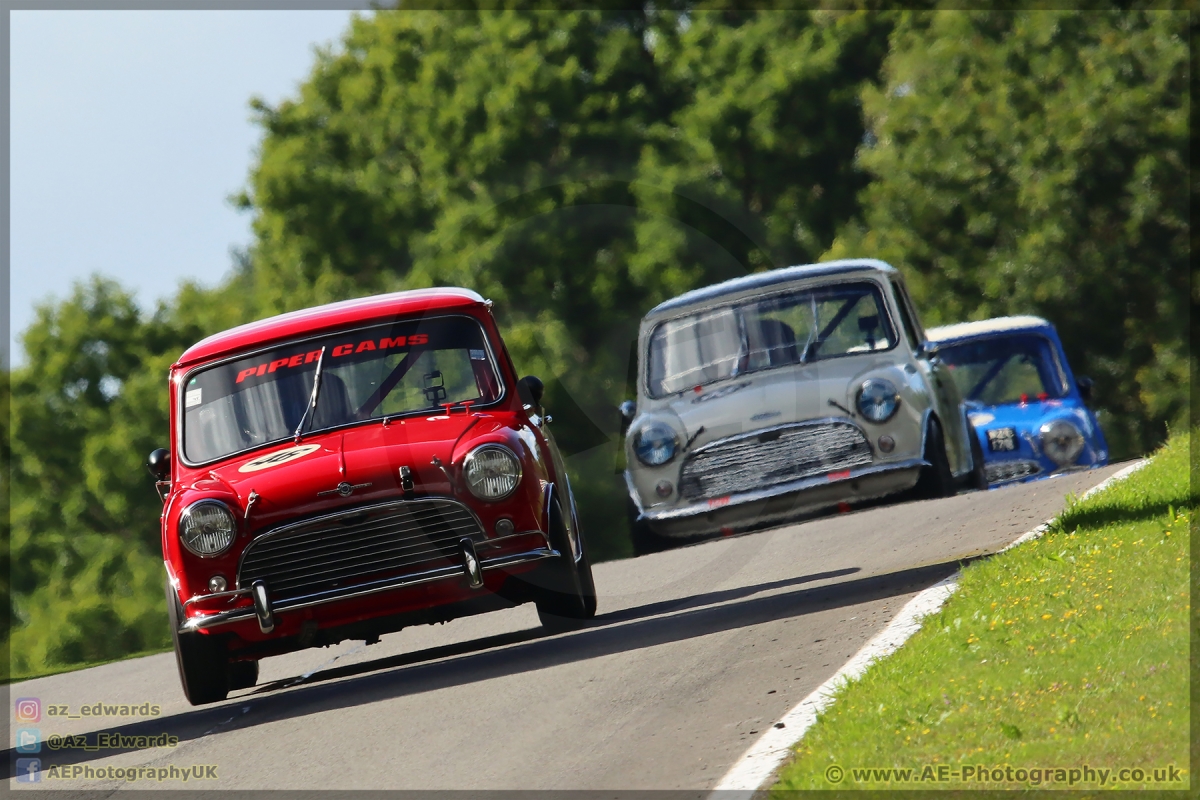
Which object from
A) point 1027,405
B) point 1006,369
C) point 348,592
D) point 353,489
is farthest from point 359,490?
point 1006,369

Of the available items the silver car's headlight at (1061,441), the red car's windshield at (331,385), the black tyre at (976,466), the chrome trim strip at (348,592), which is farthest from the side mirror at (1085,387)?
the chrome trim strip at (348,592)

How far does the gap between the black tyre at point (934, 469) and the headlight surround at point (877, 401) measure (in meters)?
0.33

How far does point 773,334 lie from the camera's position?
1242 centimetres

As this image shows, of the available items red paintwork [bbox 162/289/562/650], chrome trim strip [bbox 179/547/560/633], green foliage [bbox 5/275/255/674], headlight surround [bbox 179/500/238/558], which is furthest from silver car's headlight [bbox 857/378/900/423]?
green foliage [bbox 5/275/255/674]

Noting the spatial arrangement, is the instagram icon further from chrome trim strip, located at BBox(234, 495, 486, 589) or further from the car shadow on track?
chrome trim strip, located at BBox(234, 495, 486, 589)

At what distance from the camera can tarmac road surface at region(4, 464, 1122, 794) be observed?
7.16m

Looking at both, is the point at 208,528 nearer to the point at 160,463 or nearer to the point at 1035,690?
the point at 160,463

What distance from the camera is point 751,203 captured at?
39938 mm

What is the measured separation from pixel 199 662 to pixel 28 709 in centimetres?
427

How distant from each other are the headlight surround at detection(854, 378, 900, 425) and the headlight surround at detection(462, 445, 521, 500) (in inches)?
119


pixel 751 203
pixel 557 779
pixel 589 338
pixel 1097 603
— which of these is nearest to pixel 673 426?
pixel 1097 603

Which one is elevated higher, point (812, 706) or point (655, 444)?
point (655, 444)

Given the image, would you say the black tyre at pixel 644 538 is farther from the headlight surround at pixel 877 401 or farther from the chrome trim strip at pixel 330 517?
the chrome trim strip at pixel 330 517

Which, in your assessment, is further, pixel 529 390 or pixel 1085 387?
pixel 1085 387
